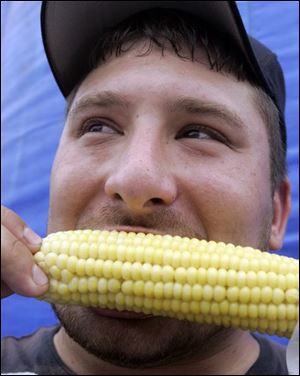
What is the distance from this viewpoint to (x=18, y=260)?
1.41 m

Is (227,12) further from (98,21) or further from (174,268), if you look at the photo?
(174,268)

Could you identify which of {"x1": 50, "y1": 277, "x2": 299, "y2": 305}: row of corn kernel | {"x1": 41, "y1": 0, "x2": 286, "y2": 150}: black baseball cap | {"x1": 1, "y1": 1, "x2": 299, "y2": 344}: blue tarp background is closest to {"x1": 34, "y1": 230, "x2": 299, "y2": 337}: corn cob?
{"x1": 50, "y1": 277, "x2": 299, "y2": 305}: row of corn kernel

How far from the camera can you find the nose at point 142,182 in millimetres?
1734

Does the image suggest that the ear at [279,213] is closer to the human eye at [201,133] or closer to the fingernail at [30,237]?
the human eye at [201,133]

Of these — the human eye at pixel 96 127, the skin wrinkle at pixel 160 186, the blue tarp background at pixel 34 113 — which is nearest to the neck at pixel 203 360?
the skin wrinkle at pixel 160 186

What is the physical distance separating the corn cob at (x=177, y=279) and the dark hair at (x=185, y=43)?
936 mm

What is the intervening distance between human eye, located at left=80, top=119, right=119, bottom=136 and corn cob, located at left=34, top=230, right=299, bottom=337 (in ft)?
2.39

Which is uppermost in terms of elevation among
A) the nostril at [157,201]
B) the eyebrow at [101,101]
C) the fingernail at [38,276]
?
the eyebrow at [101,101]

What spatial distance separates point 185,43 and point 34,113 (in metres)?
2.79

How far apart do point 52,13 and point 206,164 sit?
43.9 inches

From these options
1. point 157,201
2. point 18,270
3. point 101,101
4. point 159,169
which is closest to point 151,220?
point 157,201

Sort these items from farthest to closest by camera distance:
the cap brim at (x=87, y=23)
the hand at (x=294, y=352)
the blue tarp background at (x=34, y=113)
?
the blue tarp background at (x=34, y=113)
the cap brim at (x=87, y=23)
the hand at (x=294, y=352)

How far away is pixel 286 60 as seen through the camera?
427cm

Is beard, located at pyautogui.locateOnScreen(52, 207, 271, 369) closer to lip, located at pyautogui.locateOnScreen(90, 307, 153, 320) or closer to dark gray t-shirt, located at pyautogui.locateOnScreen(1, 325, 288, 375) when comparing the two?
lip, located at pyautogui.locateOnScreen(90, 307, 153, 320)
